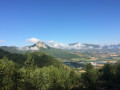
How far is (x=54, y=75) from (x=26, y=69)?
57.6 feet

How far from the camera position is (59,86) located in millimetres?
36000

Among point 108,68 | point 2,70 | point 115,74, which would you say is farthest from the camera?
point 108,68

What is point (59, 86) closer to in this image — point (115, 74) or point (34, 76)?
point (34, 76)

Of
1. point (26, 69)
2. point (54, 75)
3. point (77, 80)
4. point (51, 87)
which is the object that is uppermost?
point (26, 69)

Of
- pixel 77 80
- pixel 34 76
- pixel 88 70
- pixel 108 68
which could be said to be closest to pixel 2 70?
pixel 34 76

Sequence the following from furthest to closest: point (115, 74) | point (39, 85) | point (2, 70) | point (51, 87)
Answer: point (115, 74) → point (51, 87) → point (39, 85) → point (2, 70)

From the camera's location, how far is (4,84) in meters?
23.0

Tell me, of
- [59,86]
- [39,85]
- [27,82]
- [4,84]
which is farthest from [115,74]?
[4,84]

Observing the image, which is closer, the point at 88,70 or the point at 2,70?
the point at 2,70

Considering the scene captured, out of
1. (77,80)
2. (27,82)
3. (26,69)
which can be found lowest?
(77,80)

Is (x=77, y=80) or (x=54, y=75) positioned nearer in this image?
(x=54, y=75)

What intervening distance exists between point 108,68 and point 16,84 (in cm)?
5697

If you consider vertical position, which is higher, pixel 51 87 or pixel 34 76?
pixel 34 76

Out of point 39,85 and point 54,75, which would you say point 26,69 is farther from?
point 54,75
